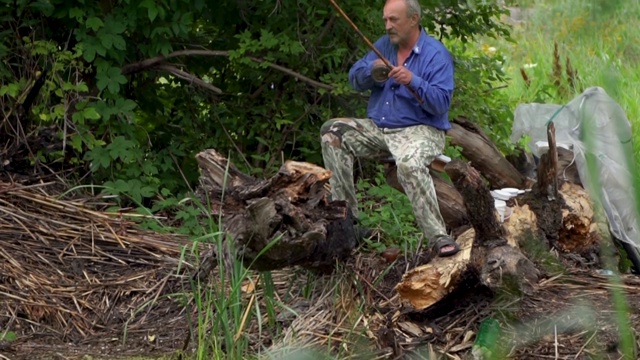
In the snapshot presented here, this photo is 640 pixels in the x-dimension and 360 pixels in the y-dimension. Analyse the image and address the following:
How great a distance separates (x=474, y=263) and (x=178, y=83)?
321 centimetres

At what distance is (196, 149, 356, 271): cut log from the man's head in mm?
1024

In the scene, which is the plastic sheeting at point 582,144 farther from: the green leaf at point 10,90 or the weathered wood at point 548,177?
the green leaf at point 10,90

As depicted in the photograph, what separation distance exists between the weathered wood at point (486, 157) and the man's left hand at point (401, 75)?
150cm

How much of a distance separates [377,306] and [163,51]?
2.52 m

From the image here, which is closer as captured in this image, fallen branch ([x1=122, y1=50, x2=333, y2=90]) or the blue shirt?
the blue shirt

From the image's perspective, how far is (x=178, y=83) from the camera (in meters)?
7.64

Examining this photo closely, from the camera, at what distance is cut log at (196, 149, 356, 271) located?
4.59 metres

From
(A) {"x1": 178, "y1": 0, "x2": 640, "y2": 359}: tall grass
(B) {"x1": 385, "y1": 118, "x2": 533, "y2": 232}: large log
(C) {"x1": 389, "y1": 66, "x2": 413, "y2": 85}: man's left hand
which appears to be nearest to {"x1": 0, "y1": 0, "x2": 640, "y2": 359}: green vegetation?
(B) {"x1": 385, "y1": 118, "x2": 533, "y2": 232}: large log

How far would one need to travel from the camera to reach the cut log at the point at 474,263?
4.89m

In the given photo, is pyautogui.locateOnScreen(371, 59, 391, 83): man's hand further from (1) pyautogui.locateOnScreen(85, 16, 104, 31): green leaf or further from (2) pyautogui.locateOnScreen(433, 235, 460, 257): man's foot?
(1) pyautogui.locateOnScreen(85, 16, 104, 31): green leaf

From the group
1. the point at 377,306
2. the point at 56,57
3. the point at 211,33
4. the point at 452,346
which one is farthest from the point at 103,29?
the point at 452,346

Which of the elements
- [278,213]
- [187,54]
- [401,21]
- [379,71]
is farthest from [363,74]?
[187,54]

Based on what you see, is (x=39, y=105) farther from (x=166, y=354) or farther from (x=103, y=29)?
(x=166, y=354)

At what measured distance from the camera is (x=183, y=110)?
25.0 feet
